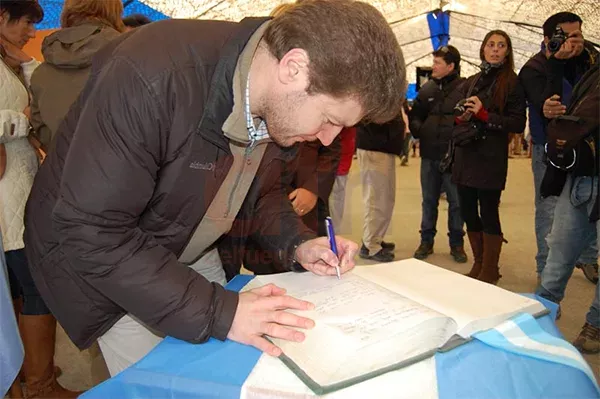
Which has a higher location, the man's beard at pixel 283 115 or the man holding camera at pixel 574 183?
the man's beard at pixel 283 115

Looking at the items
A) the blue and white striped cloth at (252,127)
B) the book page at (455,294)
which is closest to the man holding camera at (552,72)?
the book page at (455,294)

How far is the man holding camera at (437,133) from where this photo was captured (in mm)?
3400

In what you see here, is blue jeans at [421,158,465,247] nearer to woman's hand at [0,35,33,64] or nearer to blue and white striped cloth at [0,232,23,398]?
woman's hand at [0,35,33,64]

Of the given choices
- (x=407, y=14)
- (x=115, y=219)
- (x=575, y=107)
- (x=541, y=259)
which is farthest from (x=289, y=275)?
(x=407, y=14)

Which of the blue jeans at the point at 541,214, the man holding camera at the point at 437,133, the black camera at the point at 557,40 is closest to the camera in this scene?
the black camera at the point at 557,40

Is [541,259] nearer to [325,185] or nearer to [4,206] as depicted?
[325,185]

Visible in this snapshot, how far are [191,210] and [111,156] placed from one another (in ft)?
0.72

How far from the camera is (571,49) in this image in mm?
2617

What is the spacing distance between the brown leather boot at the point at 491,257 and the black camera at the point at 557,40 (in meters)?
1.11

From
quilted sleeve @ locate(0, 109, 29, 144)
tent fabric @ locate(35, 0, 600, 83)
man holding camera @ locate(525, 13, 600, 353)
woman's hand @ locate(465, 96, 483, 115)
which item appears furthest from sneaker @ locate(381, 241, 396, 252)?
quilted sleeve @ locate(0, 109, 29, 144)

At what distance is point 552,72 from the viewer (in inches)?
108

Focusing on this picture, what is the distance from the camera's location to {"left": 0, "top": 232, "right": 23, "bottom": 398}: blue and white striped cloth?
1.13 meters

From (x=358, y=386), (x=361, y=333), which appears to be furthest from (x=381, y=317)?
(x=358, y=386)

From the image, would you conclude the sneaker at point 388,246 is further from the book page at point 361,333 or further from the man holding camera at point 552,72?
the book page at point 361,333
